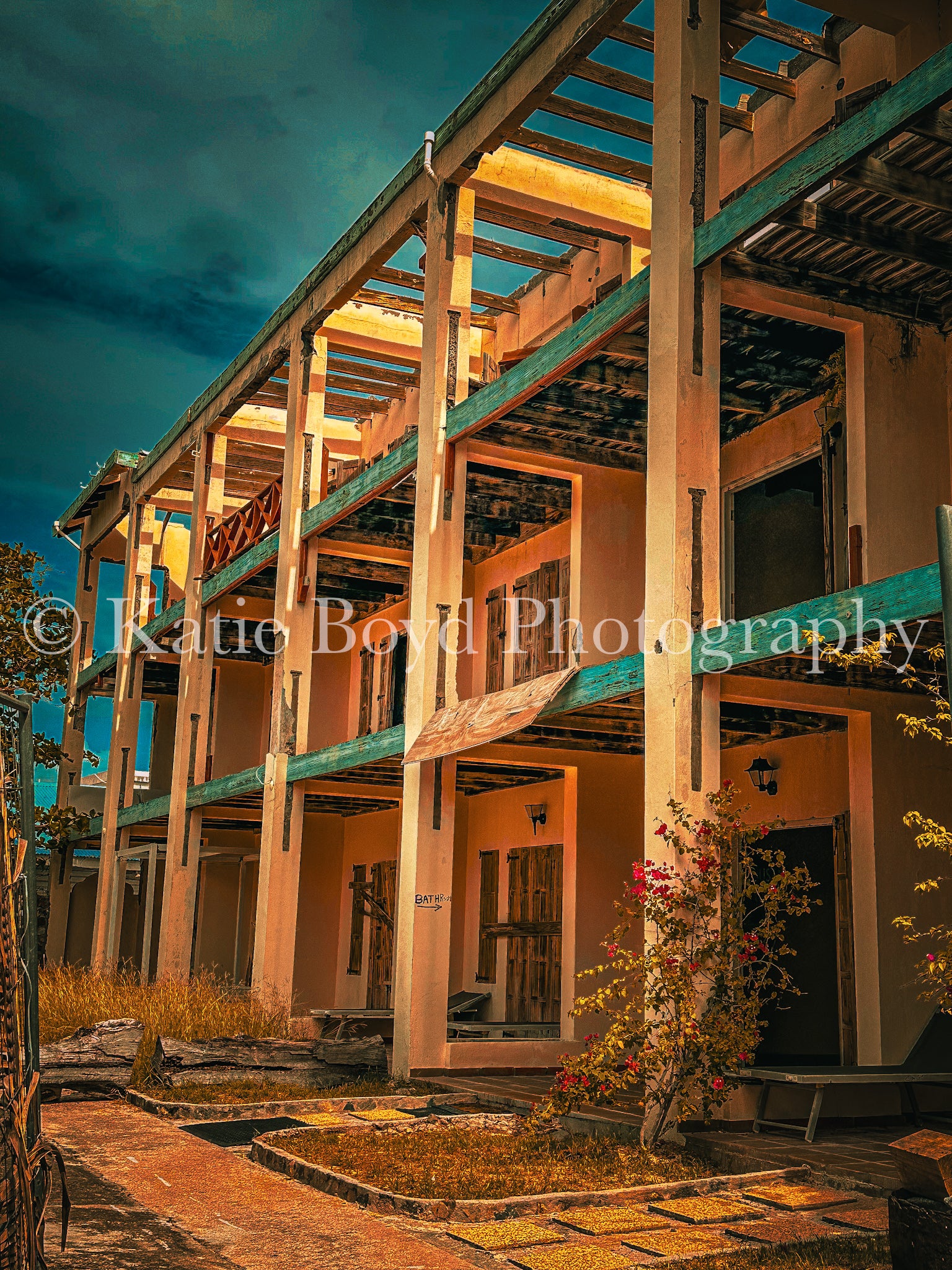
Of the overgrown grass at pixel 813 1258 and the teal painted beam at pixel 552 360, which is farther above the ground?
the teal painted beam at pixel 552 360

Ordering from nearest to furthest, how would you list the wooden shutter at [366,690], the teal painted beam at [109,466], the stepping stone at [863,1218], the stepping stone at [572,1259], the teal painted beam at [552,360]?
the stepping stone at [572,1259]
the stepping stone at [863,1218]
the teal painted beam at [552,360]
the wooden shutter at [366,690]
the teal painted beam at [109,466]

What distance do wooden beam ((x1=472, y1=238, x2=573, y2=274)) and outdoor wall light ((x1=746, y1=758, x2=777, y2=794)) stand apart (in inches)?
255

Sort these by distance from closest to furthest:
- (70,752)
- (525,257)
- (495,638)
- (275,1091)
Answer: (275,1091)
(525,257)
(495,638)
(70,752)

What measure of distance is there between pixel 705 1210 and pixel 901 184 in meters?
6.17

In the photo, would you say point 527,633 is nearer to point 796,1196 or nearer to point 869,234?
point 869,234

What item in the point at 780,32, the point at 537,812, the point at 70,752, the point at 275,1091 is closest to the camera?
the point at 780,32

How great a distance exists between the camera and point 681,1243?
19.5 ft

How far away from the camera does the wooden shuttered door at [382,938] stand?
17625mm

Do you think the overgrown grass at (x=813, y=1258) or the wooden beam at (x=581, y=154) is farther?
the wooden beam at (x=581, y=154)

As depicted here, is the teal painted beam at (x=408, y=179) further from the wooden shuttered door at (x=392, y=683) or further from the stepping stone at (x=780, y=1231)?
the stepping stone at (x=780, y=1231)

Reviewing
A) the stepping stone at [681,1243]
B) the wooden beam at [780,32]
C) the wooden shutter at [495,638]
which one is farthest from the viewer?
the wooden shutter at [495,638]

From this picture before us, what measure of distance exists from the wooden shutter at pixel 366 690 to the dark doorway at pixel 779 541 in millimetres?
8138

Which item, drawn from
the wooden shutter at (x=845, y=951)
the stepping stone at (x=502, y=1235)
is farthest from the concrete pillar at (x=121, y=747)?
the stepping stone at (x=502, y=1235)

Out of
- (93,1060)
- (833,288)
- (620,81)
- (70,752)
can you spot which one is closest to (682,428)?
(833,288)
